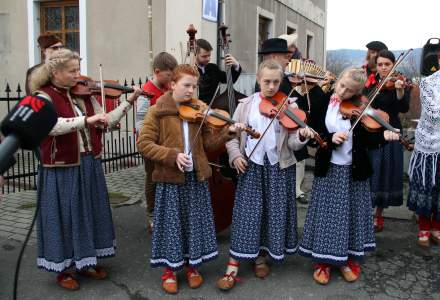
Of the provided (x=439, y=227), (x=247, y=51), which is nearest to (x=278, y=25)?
(x=247, y=51)

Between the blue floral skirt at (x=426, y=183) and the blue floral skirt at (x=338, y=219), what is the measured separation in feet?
3.02

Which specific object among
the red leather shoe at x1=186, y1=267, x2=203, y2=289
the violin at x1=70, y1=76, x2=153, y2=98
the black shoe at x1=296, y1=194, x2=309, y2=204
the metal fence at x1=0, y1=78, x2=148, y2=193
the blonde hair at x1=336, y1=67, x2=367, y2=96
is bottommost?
the red leather shoe at x1=186, y1=267, x2=203, y2=289

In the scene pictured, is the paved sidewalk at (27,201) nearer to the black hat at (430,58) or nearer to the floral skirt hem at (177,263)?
the floral skirt hem at (177,263)

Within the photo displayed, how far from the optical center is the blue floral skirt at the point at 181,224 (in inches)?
123

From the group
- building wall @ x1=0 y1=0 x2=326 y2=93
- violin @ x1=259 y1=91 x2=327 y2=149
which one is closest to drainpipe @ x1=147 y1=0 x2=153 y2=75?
building wall @ x1=0 y1=0 x2=326 y2=93

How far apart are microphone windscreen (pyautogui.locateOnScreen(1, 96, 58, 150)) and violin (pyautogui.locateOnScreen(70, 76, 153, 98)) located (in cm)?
189

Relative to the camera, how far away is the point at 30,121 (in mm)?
1303

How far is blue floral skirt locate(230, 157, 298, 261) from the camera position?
3.27 meters

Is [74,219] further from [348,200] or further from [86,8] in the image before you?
[86,8]

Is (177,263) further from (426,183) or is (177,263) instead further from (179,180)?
(426,183)

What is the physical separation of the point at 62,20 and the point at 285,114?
7.58 metres

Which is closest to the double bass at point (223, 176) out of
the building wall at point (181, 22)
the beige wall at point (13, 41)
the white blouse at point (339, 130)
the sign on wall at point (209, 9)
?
the white blouse at point (339, 130)

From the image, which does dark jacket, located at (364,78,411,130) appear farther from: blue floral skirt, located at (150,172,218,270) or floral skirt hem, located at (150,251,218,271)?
floral skirt hem, located at (150,251,218,271)

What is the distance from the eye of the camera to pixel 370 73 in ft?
15.0
